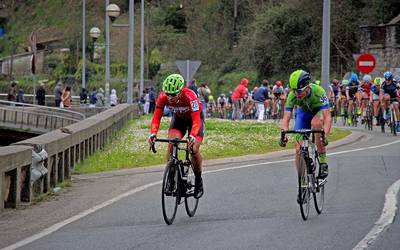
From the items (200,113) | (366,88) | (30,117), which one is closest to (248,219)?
(200,113)

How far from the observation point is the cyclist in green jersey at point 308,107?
12.3 m

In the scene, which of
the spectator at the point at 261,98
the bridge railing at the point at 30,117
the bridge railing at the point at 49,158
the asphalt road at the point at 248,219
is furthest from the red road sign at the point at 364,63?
the asphalt road at the point at 248,219

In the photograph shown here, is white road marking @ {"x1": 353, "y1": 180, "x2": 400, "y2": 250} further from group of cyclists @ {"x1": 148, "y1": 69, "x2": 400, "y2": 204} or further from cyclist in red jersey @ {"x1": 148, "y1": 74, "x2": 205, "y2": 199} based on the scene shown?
cyclist in red jersey @ {"x1": 148, "y1": 74, "x2": 205, "y2": 199}

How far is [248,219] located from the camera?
12.1 metres

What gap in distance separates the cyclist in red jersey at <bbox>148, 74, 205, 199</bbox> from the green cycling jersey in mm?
1173

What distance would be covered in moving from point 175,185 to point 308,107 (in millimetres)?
2154

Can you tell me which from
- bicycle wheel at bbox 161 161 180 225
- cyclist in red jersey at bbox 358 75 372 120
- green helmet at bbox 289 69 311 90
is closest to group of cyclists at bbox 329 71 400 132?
cyclist in red jersey at bbox 358 75 372 120

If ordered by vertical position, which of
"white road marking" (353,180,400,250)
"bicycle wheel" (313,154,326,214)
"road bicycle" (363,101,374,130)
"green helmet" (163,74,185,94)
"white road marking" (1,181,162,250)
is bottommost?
"white road marking" (1,181,162,250)

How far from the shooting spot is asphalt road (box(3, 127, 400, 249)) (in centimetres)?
1034

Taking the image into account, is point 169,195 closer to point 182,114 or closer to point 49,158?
point 182,114

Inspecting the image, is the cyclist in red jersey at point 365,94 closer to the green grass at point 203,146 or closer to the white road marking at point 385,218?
the green grass at point 203,146

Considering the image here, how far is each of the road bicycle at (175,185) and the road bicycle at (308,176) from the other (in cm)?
130

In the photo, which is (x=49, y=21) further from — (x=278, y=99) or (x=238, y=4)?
(x=278, y=99)

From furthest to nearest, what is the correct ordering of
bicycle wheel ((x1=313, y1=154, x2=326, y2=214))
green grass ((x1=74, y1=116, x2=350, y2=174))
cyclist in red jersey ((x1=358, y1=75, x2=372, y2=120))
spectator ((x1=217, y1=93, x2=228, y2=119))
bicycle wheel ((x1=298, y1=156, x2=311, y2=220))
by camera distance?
spectator ((x1=217, y1=93, x2=228, y2=119)), cyclist in red jersey ((x1=358, y1=75, x2=372, y2=120)), green grass ((x1=74, y1=116, x2=350, y2=174)), bicycle wheel ((x1=313, y1=154, x2=326, y2=214)), bicycle wheel ((x1=298, y1=156, x2=311, y2=220))
